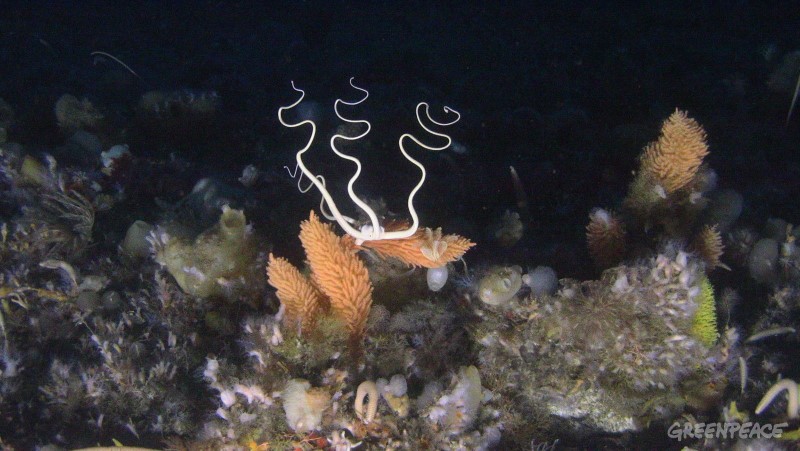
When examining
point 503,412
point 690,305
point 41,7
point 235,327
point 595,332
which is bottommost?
point 41,7


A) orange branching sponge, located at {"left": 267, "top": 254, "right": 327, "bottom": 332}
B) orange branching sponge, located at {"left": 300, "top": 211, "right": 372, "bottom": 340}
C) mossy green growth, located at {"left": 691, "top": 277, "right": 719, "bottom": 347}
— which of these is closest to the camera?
orange branching sponge, located at {"left": 300, "top": 211, "right": 372, "bottom": 340}

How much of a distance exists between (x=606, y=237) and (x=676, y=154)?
35.8 inches

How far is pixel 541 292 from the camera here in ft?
9.87

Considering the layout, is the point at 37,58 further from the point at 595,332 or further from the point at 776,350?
the point at 776,350

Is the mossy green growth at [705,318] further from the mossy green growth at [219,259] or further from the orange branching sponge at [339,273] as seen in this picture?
the mossy green growth at [219,259]

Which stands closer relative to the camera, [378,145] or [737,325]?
[737,325]

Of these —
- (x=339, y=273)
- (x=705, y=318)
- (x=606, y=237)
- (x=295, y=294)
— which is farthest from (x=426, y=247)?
(x=705, y=318)

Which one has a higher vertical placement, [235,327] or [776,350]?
[776,350]

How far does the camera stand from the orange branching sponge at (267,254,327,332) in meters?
2.58

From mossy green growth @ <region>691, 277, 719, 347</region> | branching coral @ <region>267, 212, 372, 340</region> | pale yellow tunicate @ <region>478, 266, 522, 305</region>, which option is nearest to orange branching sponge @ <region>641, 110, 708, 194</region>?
mossy green growth @ <region>691, 277, 719, 347</region>

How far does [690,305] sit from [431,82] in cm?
677

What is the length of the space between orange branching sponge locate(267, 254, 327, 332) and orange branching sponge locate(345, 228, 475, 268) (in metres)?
0.48

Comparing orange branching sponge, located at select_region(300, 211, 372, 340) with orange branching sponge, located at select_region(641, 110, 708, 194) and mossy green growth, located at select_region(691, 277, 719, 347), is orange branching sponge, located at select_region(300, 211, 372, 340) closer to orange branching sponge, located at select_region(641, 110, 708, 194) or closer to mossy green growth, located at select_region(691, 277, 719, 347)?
mossy green growth, located at select_region(691, 277, 719, 347)

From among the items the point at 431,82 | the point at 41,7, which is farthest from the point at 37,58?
the point at 431,82
